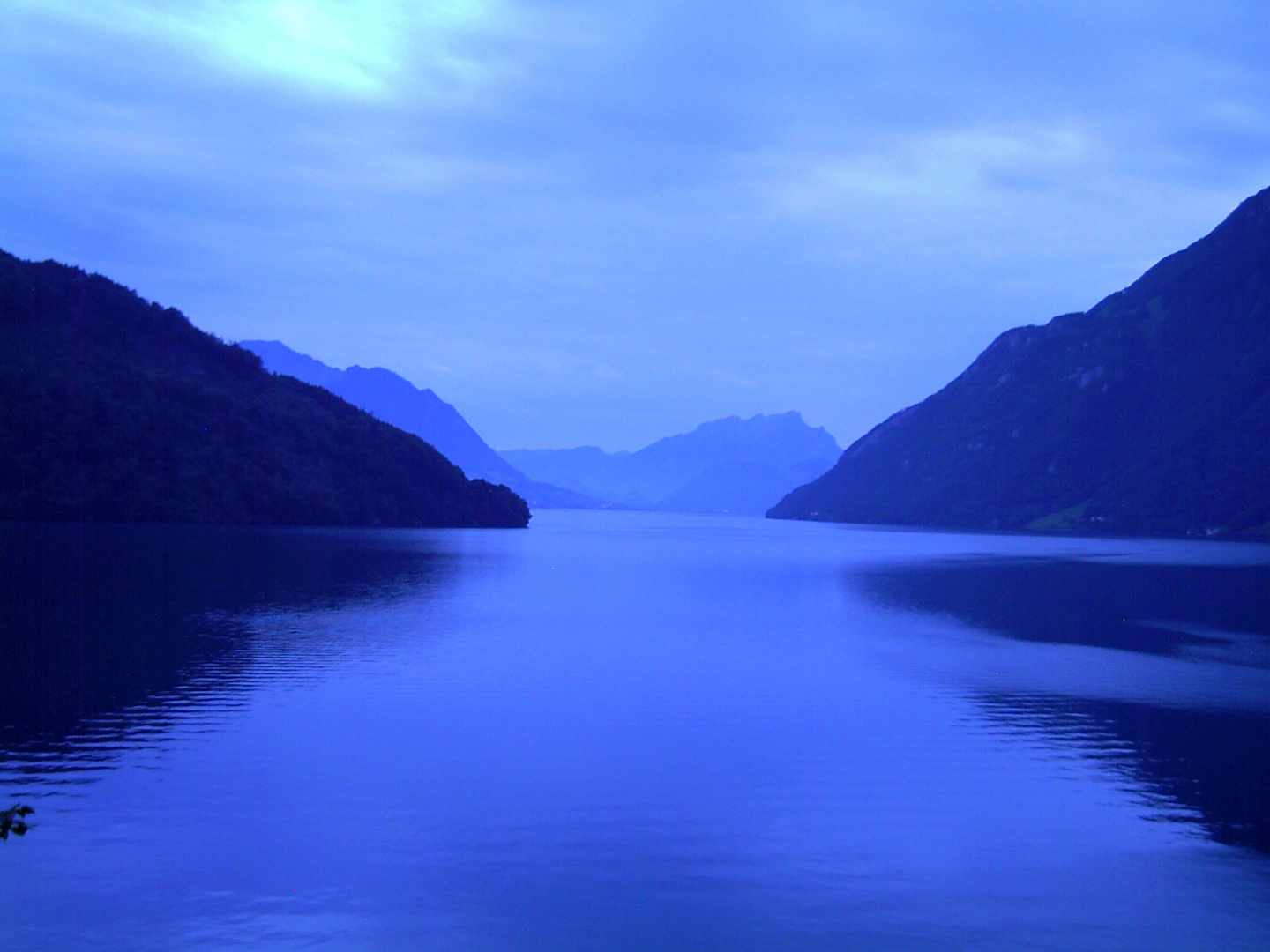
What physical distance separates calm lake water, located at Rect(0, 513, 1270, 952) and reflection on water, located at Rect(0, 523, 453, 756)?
29cm

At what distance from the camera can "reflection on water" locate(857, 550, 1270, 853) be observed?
2591cm

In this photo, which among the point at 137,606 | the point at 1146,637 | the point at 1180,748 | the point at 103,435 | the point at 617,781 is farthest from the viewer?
the point at 103,435

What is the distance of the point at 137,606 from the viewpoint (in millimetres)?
52938

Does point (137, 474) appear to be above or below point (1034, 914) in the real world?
above

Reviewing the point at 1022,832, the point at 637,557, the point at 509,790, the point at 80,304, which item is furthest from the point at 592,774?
the point at 80,304

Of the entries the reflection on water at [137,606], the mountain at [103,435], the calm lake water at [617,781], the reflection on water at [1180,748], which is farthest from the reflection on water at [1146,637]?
the mountain at [103,435]

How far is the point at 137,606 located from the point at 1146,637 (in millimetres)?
48969

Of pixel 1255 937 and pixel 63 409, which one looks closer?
pixel 1255 937

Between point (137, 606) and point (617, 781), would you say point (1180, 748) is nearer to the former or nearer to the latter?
point (617, 781)

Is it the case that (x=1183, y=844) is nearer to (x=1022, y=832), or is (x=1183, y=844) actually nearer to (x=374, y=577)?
(x=1022, y=832)

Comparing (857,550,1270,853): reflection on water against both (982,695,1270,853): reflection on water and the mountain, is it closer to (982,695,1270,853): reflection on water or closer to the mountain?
(982,695,1270,853): reflection on water

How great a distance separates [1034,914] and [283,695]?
23614 millimetres

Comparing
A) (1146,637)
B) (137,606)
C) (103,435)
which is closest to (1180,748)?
(1146,637)

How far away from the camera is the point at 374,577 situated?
79.9 meters
